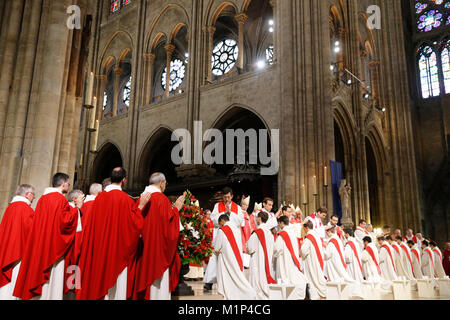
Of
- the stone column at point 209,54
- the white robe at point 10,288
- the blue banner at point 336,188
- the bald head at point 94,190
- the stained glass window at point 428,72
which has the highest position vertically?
the stained glass window at point 428,72

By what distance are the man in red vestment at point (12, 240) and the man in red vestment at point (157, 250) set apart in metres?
1.41

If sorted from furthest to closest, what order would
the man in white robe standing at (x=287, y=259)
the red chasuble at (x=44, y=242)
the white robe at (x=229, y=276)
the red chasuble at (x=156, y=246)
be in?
1. the man in white robe standing at (x=287, y=259)
2. the white robe at (x=229, y=276)
3. the red chasuble at (x=44, y=242)
4. the red chasuble at (x=156, y=246)

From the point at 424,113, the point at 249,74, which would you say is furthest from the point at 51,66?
the point at 424,113

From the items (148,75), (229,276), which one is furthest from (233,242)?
(148,75)

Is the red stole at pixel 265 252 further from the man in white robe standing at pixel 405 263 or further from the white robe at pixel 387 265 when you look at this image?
the man in white robe standing at pixel 405 263

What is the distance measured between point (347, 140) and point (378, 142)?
12.5ft

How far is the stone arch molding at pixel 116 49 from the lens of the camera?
23906 mm

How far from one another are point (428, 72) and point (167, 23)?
17377 mm

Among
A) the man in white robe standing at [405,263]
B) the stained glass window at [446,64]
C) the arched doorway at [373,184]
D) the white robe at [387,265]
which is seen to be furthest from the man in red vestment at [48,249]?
the stained glass window at [446,64]

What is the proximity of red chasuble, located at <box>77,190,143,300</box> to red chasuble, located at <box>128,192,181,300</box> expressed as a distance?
0.15 meters

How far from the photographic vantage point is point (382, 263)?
9.41m

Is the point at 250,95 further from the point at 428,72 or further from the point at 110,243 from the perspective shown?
the point at 428,72

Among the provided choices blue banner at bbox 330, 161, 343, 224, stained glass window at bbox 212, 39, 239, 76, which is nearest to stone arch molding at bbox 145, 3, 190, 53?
stained glass window at bbox 212, 39, 239, 76

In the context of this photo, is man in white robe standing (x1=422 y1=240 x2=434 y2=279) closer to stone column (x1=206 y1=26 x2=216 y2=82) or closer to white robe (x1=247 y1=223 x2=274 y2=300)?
white robe (x1=247 y1=223 x2=274 y2=300)
